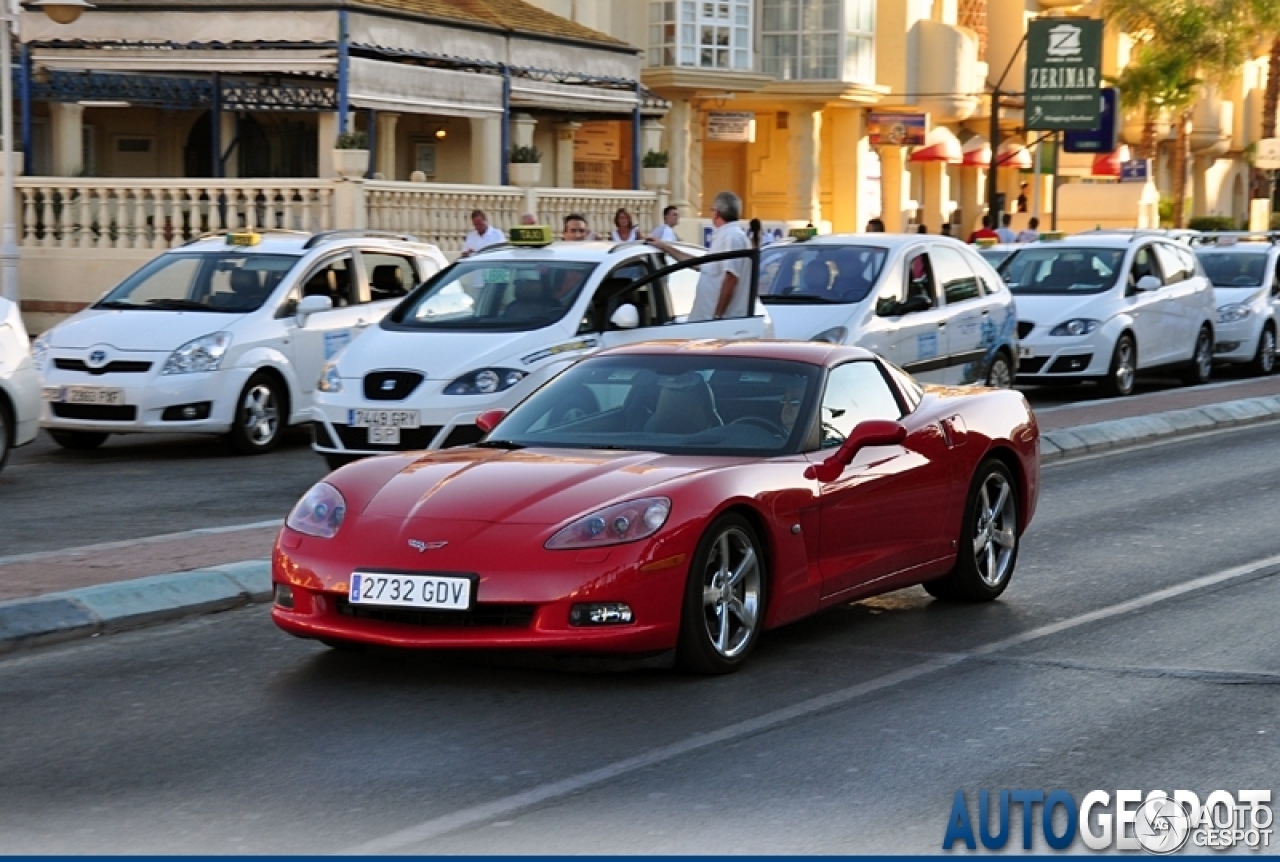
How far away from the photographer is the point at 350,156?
1043 inches

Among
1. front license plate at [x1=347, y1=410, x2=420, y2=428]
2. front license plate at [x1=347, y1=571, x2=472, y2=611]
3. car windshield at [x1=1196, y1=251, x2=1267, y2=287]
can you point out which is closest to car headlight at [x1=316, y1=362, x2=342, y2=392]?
front license plate at [x1=347, y1=410, x2=420, y2=428]

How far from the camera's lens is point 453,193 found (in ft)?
96.4

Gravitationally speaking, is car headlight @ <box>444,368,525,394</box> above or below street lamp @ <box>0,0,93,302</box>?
below

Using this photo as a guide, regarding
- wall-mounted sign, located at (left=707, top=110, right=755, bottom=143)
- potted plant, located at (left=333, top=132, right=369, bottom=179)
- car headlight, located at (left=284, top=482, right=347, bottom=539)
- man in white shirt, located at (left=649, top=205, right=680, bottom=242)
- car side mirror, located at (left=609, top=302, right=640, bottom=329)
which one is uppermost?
wall-mounted sign, located at (left=707, top=110, right=755, bottom=143)

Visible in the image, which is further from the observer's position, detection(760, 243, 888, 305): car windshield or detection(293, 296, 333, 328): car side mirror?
detection(760, 243, 888, 305): car windshield

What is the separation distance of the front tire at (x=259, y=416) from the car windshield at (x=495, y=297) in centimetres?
158

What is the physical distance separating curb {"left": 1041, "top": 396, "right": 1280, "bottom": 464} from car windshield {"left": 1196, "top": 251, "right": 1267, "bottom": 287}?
18.3 feet

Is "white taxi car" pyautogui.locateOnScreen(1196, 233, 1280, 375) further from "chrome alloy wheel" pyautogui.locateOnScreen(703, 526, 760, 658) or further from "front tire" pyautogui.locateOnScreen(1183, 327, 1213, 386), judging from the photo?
"chrome alloy wheel" pyautogui.locateOnScreen(703, 526, 760, 658)

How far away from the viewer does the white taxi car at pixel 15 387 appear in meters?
14.8

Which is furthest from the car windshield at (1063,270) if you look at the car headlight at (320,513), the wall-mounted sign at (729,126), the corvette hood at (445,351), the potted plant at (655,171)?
the wall-mounted sign at (729,126)

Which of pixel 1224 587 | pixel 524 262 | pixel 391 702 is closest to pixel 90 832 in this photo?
pixel 391 702

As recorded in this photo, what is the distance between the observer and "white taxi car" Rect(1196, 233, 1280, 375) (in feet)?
89.4

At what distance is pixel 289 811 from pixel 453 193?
76.7 feet

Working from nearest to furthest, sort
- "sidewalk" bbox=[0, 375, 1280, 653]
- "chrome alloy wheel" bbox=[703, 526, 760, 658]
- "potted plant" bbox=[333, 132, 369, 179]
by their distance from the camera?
"chrome alloy wheel" bbox=[703, 526, 760, 658] → "sidewalk" bbox=[0, 375, 1280, 653] → "potted plant" bbox=[333, 132, 369, 179]
